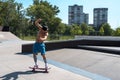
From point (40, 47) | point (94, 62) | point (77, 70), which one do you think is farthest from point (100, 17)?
point (40, 47)

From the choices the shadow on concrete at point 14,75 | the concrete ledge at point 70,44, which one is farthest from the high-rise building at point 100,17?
the shadow on concrete at point 14,75

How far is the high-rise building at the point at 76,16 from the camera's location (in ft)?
408

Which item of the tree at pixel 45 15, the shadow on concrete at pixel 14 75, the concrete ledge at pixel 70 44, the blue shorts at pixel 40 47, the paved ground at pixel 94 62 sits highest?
the tree at pixel 45 15

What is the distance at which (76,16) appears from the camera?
128250 mm

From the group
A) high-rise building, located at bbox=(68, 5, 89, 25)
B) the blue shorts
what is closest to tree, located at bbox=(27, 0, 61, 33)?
the blue shorts

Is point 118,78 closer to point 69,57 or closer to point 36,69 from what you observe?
point 36,69

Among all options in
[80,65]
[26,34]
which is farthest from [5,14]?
[80,65]

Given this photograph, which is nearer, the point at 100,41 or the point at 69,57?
the point at 69,57

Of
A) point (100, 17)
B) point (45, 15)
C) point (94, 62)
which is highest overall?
point (100, 17)

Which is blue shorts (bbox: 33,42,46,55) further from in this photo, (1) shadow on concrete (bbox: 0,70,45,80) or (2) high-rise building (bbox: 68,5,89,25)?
(2) high-rise building (bbox: 68,5,89,25)

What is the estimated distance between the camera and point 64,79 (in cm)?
711

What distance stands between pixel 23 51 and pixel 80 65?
5.21 metres

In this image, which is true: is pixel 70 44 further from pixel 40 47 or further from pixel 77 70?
pixel 40 47

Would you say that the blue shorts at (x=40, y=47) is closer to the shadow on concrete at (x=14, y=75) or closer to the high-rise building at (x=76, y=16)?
the shadow on concrete at (x=14, y=75)
